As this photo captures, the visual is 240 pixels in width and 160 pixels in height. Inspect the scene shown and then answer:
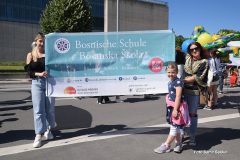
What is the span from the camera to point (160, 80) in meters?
5.45

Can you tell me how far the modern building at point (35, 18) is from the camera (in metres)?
52.9

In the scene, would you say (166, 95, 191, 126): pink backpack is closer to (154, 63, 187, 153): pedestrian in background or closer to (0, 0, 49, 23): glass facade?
(154, 63, 187, 153): pedestrian in background

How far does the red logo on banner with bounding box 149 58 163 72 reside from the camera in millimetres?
5414

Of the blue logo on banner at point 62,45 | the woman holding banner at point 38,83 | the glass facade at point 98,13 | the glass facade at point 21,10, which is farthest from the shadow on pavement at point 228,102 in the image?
the glass facade at point 98,13

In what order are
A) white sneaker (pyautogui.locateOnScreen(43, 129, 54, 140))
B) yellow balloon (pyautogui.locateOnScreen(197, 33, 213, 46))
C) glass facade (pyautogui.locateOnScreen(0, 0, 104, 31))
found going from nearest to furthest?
1. white sneaker (pyautogui.locateOnScreen(43, 129, 54, 140))
2. yellow balloon (pyautogui.locateOnScreen(197, 33, 213, 46))
3. glass facade (pyautogui.locateOnScreen(0, 0, 104, 31))

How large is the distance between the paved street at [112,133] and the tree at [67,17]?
1867 centimetres

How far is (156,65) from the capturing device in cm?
543

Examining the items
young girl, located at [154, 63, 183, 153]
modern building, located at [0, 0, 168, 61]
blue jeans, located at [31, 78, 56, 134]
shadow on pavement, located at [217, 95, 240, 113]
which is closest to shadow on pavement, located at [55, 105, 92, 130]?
blue jeans, located at [31, 78, 56, 134]

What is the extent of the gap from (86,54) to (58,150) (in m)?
1.67

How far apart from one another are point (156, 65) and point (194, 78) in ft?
2.43

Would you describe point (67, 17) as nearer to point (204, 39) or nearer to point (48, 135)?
point (204, 39)

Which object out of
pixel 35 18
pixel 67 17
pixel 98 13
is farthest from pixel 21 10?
pixel 67 17

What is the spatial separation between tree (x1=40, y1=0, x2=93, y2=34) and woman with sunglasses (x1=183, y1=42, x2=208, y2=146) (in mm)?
22886

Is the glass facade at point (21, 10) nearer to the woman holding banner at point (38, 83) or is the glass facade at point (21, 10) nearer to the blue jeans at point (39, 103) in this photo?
the woman holding banner at point (38, 83)
